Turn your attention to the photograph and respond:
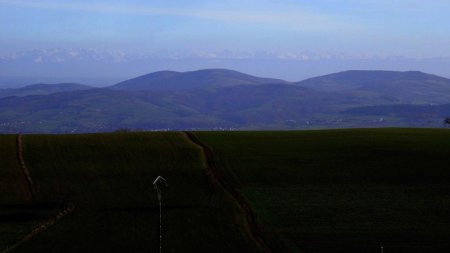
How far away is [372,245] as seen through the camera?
45.2 m

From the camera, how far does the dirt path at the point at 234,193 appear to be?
153 feet

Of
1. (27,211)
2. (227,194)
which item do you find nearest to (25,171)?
(27,211)

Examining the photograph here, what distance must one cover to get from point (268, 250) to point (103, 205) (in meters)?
18.0

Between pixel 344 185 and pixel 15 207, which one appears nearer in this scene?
pixel 15 207

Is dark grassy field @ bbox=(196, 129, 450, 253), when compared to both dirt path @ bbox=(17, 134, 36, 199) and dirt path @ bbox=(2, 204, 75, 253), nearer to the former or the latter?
dirt path @ bbox=(2, 204, 75, 253)

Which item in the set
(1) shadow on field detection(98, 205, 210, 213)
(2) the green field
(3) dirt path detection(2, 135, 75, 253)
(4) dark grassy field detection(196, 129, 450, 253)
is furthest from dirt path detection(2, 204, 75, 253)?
(4) dark grassy field detection(196, 129, 450, 253)

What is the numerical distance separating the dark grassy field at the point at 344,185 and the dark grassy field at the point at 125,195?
386 centimetres

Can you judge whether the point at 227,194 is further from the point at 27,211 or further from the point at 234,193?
the point at 27,211

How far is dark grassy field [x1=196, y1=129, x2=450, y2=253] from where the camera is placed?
155 feet

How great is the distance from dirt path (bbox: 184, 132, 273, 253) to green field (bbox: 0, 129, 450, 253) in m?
0.54

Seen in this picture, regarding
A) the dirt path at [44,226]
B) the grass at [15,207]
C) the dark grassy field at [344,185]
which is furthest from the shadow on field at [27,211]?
the dark grassy field at [344,185]

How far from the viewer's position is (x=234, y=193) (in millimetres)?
60656

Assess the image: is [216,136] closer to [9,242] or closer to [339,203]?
[339,203]

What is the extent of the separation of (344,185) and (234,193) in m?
11.2
